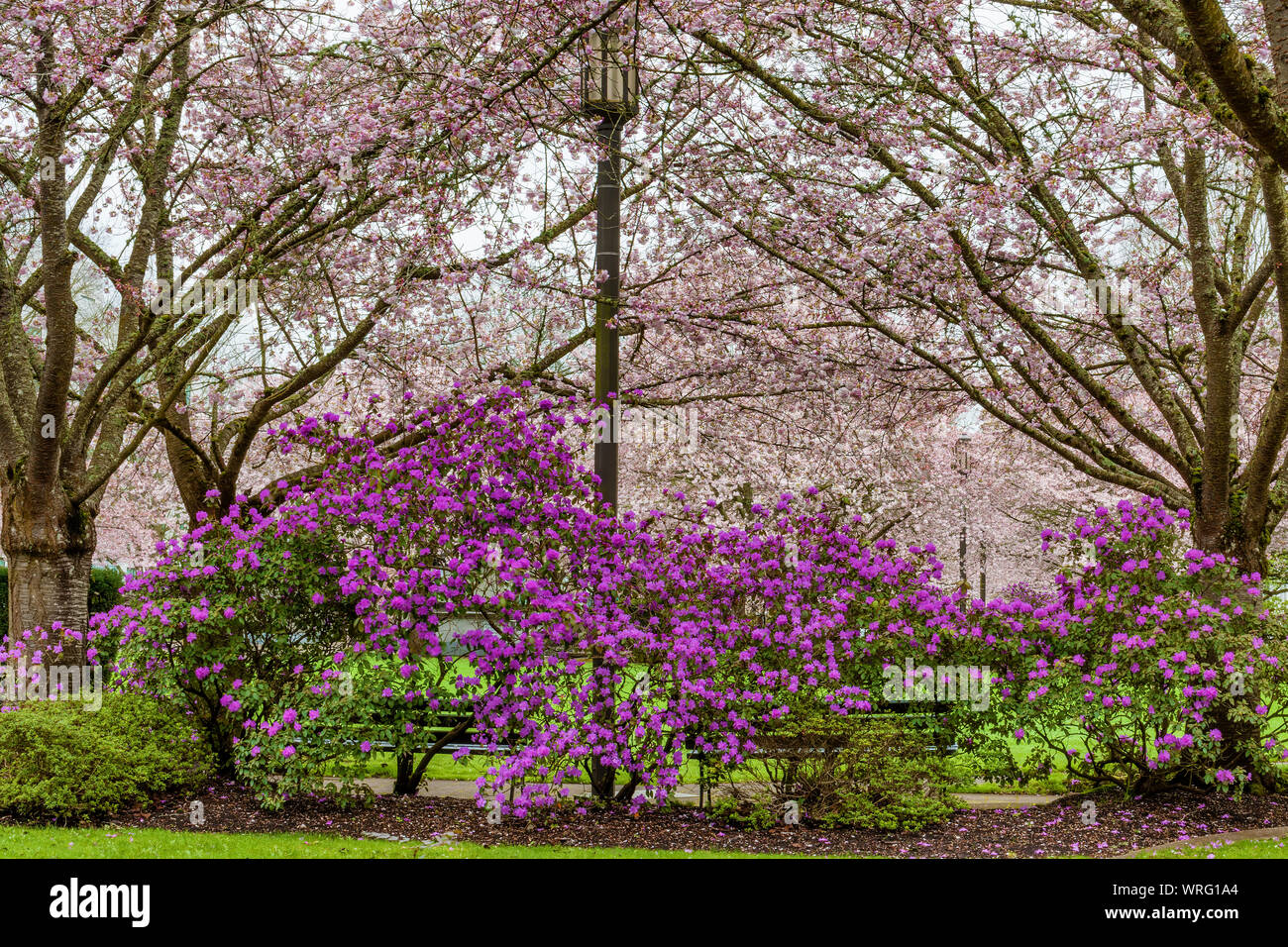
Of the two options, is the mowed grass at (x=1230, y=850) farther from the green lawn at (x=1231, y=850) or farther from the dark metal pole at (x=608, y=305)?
the dark metal pole at (x=608, y=305)

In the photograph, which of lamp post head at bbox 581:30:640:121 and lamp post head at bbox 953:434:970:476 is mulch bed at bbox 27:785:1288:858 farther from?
lamp post head at bbox 953:434:970:476

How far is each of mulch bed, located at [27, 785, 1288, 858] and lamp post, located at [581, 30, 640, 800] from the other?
2.78 ft

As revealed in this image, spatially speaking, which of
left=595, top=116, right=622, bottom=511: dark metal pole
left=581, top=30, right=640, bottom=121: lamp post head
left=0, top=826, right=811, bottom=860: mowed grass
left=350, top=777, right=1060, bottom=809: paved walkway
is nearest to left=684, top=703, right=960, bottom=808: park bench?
left=350, top=777, right=1060, bottom=809: paved walkway

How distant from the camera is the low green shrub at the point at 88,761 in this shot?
22.8ft

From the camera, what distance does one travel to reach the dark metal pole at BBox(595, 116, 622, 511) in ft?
26.7

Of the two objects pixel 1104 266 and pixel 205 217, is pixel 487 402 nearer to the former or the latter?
pixel 205 217

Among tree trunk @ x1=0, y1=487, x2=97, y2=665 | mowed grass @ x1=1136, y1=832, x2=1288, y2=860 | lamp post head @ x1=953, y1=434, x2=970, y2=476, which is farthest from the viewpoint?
lamp post head @ x1=953, y1=434, x2=970, y2=476

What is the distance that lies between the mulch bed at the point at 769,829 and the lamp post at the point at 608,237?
233 cm

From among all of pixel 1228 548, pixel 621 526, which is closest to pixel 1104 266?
pixel 1228 548

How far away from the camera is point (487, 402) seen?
789 cm

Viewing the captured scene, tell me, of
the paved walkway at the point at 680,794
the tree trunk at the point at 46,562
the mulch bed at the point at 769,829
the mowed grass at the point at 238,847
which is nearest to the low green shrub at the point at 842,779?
the mulch bed at the point at 769,829

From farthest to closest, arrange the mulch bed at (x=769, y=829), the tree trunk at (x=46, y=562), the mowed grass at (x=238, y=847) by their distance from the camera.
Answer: the tree trunk at (x=46, y=562) < the mulch bed at (x=769, y=829) < the mowed grass at (x=238, y=847)

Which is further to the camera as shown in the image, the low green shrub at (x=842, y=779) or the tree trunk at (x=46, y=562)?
the tree trunk at (x=46, y=562)

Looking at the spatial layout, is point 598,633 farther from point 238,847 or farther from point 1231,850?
point 1231,850
